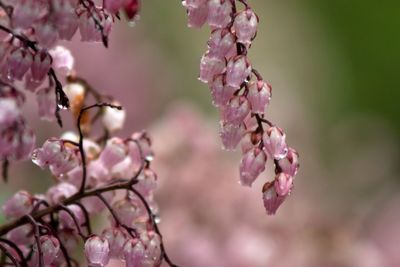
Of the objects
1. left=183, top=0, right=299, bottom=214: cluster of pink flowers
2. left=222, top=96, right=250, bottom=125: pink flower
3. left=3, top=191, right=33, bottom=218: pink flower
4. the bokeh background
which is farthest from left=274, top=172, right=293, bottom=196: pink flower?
the bokeh background

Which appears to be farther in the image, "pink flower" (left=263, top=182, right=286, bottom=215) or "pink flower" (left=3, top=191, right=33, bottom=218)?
"pink flower" (left=3, top=191, right=33, bottom=218)

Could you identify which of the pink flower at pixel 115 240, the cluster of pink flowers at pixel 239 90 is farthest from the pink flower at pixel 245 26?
the pink flower at pixel 115 240

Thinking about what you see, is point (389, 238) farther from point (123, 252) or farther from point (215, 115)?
point (123, 252)

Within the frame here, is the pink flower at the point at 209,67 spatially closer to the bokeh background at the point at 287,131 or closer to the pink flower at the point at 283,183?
the pink flower at the point at 283,183

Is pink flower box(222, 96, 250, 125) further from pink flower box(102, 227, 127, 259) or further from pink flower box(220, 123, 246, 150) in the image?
pink flower box(102, 227, 127, 259)

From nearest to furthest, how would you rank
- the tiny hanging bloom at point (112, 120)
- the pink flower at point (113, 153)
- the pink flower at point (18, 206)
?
the pink flower at point (18, 206) < the pink flower at point (113, 153) < the tiny hanging bloom at point (112, 120)

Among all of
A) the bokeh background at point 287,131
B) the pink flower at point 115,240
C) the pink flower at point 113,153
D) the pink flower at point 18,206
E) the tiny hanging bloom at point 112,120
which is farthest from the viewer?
the bokeh background at point 287,131
